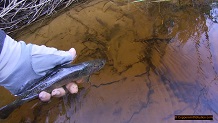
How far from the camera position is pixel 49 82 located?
2494 mm

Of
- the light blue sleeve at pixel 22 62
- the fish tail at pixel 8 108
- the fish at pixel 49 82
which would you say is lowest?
the fish tail at pixel 8 108

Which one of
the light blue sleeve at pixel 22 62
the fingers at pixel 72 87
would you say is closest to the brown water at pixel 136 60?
the fingers at pixel 72 87

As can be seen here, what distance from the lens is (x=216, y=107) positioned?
252 cm

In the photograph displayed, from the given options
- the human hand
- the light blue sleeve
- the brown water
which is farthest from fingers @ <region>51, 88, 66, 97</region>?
the light blue sleeve

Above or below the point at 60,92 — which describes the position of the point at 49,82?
above

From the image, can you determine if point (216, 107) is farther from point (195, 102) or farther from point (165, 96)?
point (165, 96)

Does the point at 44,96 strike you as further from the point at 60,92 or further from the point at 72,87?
the point at 72,87

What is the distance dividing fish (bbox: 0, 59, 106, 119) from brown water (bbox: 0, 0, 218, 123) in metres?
0.18

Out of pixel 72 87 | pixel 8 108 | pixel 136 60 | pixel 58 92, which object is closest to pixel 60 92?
pixel 58 92

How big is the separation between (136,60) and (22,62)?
1.29m

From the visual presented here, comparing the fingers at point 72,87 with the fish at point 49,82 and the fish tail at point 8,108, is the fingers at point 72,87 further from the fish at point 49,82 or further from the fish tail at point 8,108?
the fish tail at point 8,108

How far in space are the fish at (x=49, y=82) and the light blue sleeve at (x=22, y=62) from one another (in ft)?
0.28

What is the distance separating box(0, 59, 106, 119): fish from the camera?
96.9 inches

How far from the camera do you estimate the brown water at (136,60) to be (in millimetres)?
2604
